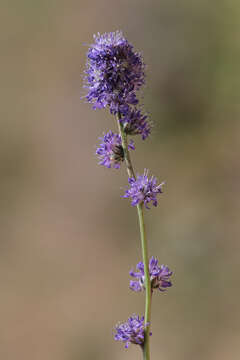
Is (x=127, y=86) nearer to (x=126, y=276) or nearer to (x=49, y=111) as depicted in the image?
(x=126, y=276)

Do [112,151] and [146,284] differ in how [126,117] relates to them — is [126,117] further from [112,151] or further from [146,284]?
[146,284]

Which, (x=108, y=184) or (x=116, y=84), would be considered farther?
(x=108, y=184)

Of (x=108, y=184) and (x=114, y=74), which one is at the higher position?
(x=108, y=184)

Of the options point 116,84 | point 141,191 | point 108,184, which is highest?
point 108,184

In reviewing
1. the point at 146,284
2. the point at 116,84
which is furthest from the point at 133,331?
the point at 116,84

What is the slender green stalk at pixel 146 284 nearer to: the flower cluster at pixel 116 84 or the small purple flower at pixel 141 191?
the small purple flower at pixel 141 191

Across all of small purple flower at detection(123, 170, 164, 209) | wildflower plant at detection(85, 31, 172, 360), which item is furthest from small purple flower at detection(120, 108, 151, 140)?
small purple flower at detection(123, 170, 164, 209)
